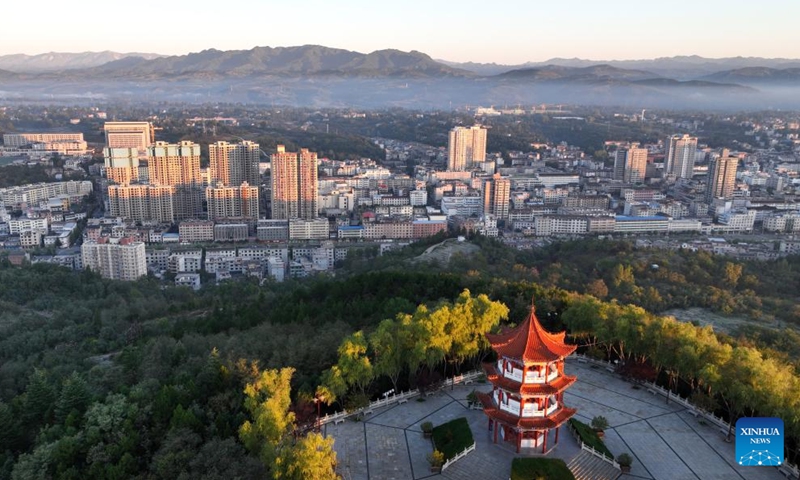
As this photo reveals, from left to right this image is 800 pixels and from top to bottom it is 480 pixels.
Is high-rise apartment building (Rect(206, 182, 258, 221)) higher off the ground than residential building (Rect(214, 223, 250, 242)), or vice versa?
high-rise apartment building (Rect(206, 182, 258, 221))

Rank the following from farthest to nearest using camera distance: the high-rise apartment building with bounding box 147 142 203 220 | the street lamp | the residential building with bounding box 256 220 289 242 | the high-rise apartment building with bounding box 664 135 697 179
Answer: the high-rise apartment building with bounding box 664 135 697 179
the high-rise apartment building with bounding box 147 142 203 220
the residential building with bounding box 256 220 289 242
the street lamp

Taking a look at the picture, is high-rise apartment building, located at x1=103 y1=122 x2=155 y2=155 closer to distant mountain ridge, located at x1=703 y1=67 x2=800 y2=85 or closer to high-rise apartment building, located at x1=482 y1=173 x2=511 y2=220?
high-rise apartment building, located at x1=482 y1=173 x2=511 y2=220

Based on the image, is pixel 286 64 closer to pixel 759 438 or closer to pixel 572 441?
pixel 572 441

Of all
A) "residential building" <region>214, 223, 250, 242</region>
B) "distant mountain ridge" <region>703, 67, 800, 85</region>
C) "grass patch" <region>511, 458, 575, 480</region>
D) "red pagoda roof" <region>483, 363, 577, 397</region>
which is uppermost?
"distant mountain ridge" <region>703, 67, 800, 85</region>

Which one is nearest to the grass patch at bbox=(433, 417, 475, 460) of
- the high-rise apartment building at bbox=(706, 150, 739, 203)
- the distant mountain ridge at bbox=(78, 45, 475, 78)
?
the high-rise apartment building at bbox=(706, 150, 739, 203)

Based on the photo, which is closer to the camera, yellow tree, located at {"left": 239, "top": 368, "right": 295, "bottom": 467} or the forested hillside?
yellow tree, located at {"left": 239, "top": 368, "right": 295, "bottom": 467}

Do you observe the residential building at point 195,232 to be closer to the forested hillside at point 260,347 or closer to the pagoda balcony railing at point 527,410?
the forested hillside at point 260,347
